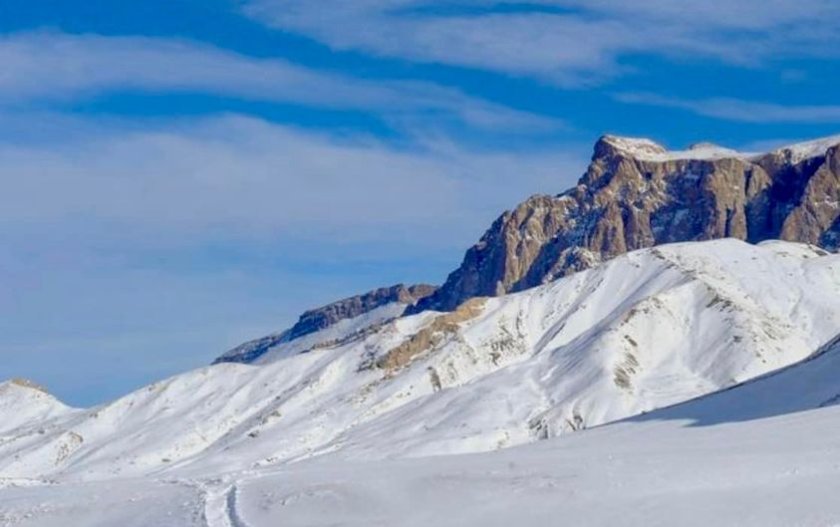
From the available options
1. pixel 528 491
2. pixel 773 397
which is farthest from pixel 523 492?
pixel 773 397

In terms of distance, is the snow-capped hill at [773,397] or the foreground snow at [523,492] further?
the snow-capped hill at [773,397]

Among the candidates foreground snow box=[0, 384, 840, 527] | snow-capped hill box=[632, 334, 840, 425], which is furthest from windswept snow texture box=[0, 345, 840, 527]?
Answer: snow-capped hill box=[632, 334, 840, 425]

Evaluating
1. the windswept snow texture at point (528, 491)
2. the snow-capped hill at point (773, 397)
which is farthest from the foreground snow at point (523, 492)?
the snow-capped hill at point (773, 397)

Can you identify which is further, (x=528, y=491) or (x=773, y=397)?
(x=773, y=397)

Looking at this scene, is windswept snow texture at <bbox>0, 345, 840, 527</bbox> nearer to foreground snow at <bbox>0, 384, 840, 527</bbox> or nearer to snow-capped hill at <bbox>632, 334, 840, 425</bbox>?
foreground snow at <bbox>0, 384, 840, 527</bbox>

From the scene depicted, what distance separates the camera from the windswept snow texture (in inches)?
1608

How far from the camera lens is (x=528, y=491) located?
4628cm

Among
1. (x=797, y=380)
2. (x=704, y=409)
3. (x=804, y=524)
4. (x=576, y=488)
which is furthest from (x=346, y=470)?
(x=797, y=380)

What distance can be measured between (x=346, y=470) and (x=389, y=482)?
20.2ft

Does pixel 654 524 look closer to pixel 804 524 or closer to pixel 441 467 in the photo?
pixel 804 524

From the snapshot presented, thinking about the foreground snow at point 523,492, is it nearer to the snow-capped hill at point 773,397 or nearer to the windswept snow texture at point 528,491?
the windswept snow texture at point 528,491

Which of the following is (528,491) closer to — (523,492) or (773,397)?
(523,492)

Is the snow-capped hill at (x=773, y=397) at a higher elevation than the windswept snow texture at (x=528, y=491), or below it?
higher

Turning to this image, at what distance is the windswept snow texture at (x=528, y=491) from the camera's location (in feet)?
134
